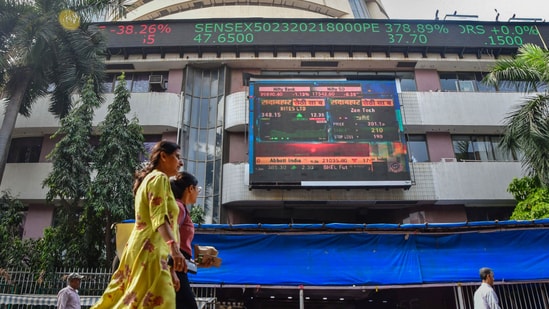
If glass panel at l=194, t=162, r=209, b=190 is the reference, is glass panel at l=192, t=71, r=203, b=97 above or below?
above

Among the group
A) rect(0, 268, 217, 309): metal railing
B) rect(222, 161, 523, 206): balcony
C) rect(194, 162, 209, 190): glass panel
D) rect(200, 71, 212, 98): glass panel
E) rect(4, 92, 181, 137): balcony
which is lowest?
rect(0, 268, 217, 309): metal railing

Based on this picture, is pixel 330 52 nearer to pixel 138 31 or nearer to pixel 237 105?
pixel 237 105

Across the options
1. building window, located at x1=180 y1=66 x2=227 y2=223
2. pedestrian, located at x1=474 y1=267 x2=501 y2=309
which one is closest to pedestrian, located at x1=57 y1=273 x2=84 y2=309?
pedestrian, located at x1=474 y1=267 x2=501 y2=309

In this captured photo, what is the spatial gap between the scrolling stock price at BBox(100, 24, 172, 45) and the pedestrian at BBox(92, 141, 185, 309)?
1516 cm

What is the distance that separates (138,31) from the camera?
52.7ft

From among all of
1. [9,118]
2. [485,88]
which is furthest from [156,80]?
[485,88]

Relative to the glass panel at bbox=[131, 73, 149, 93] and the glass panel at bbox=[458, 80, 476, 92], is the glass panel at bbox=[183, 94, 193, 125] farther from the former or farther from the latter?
the glass panel at bbox=[458, 80, 476, 92]

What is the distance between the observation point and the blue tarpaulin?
7680 mm

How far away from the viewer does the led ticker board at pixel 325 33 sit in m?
15.8

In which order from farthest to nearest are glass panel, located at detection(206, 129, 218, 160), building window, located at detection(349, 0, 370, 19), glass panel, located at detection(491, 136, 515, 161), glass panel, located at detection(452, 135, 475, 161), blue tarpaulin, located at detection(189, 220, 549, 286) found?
building window, located at detection(349, 0, 370, 19) < glass panel, located at detection(452, 135, 475, 161) < glass panel, located at detection(491, 136, 515, 161) < glass panel, located at detection(206, 129, 218, 160) < blue tarpaulin, located at detection(189, 220, 549, 286)

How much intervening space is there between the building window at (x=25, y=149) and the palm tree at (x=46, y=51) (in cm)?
297

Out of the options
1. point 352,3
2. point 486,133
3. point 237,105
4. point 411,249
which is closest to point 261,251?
point 411,249

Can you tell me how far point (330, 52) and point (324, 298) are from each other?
996 centimetres

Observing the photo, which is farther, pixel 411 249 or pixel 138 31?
pixel 138 31
